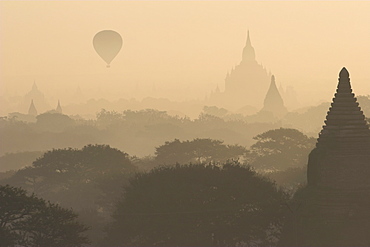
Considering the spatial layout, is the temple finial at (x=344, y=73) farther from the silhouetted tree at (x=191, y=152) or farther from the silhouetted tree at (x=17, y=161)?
the silhouetted tree at (x=17, y=161)

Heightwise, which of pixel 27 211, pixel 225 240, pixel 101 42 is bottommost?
pixel 225 240

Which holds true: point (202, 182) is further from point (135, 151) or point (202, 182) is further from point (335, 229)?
point (135, 151)

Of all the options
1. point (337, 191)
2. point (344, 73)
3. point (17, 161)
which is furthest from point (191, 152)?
point (337, 191)

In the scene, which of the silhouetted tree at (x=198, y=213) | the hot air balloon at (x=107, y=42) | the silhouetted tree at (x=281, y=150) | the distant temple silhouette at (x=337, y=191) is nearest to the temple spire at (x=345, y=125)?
the distant temple silhouette at (x=337, y=191)

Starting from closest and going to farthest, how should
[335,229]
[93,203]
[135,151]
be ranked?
[335,229], [93,203], [135,151]

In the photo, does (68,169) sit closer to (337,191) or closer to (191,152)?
(191,152)

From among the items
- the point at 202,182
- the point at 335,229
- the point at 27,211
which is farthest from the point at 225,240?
the point at 27,211

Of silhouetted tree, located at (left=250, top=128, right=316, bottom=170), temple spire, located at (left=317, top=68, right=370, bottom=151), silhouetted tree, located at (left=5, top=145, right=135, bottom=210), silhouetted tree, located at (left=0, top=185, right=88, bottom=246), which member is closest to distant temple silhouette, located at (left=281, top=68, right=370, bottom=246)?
temple spire, located at (left=317, top=68, right=370, bottom=151)

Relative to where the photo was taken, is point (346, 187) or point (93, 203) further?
point (93, 203)
